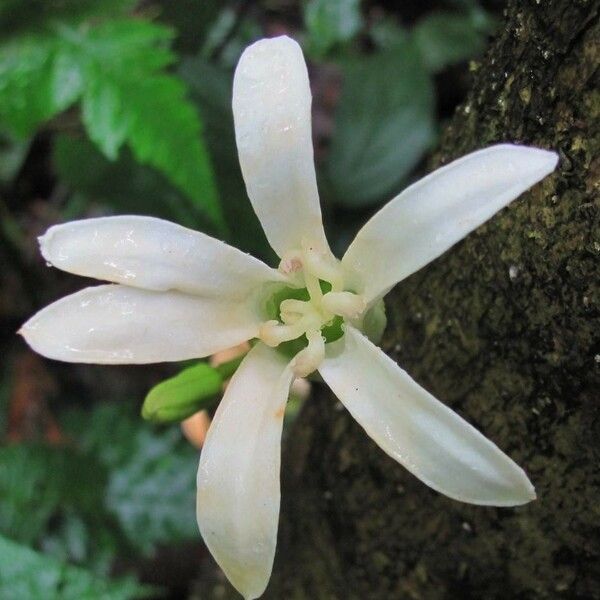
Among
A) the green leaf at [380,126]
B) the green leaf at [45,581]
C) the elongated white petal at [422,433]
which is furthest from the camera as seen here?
the green leaf at [380,126]

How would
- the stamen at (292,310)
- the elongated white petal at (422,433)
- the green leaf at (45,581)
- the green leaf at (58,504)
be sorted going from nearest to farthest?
the elongated white petal at (422,433) < the stamen at (292,310) < the green leaf at (45,581) < the green leaf at (58,504)

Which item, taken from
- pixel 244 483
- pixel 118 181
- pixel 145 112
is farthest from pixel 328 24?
pixel 244 483

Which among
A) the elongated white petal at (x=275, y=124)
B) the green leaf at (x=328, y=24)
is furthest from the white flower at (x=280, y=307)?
the green leaf at (x=328, y=24)

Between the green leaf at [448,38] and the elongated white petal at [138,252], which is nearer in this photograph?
the elongated white petal at [138,252]

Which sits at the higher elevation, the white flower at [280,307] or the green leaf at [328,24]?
the white flower at [280,307]

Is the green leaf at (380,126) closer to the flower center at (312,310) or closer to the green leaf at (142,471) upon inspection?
the green leaf at (142,471)

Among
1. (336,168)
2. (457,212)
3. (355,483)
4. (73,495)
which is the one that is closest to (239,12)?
(336,168)

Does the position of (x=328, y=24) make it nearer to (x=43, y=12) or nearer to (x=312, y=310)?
(x=43, y=12)
